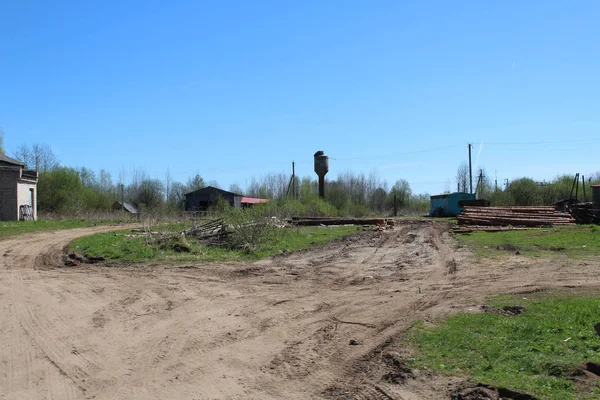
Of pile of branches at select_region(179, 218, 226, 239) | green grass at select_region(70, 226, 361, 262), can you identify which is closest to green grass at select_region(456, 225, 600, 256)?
green grass at select_region(70, 226, 361, 262)

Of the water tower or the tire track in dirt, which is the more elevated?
the water tower

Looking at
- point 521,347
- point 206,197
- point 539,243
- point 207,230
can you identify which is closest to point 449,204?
point 206,197

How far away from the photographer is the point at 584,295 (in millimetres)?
10227

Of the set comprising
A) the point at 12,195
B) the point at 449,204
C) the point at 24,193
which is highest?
the point at 24,193

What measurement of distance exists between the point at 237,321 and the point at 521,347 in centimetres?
473

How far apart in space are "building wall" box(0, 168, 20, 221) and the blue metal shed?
43.9 metres

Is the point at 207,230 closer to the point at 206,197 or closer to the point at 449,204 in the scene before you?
the point at 449,204

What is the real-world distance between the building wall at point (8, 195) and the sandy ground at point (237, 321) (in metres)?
25.1

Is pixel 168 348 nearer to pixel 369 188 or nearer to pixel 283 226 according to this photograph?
pixel 283 226

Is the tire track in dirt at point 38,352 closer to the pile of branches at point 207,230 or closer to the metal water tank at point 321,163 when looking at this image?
the pile of branches at point 207,230

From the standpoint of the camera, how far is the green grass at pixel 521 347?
216 inches

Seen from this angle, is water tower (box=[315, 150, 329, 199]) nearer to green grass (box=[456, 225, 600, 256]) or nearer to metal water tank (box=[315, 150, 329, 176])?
metal water tank (box=[315, 150, 329, 176])

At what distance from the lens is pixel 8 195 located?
1543 inches

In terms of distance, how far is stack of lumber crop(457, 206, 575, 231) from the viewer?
31469mm
